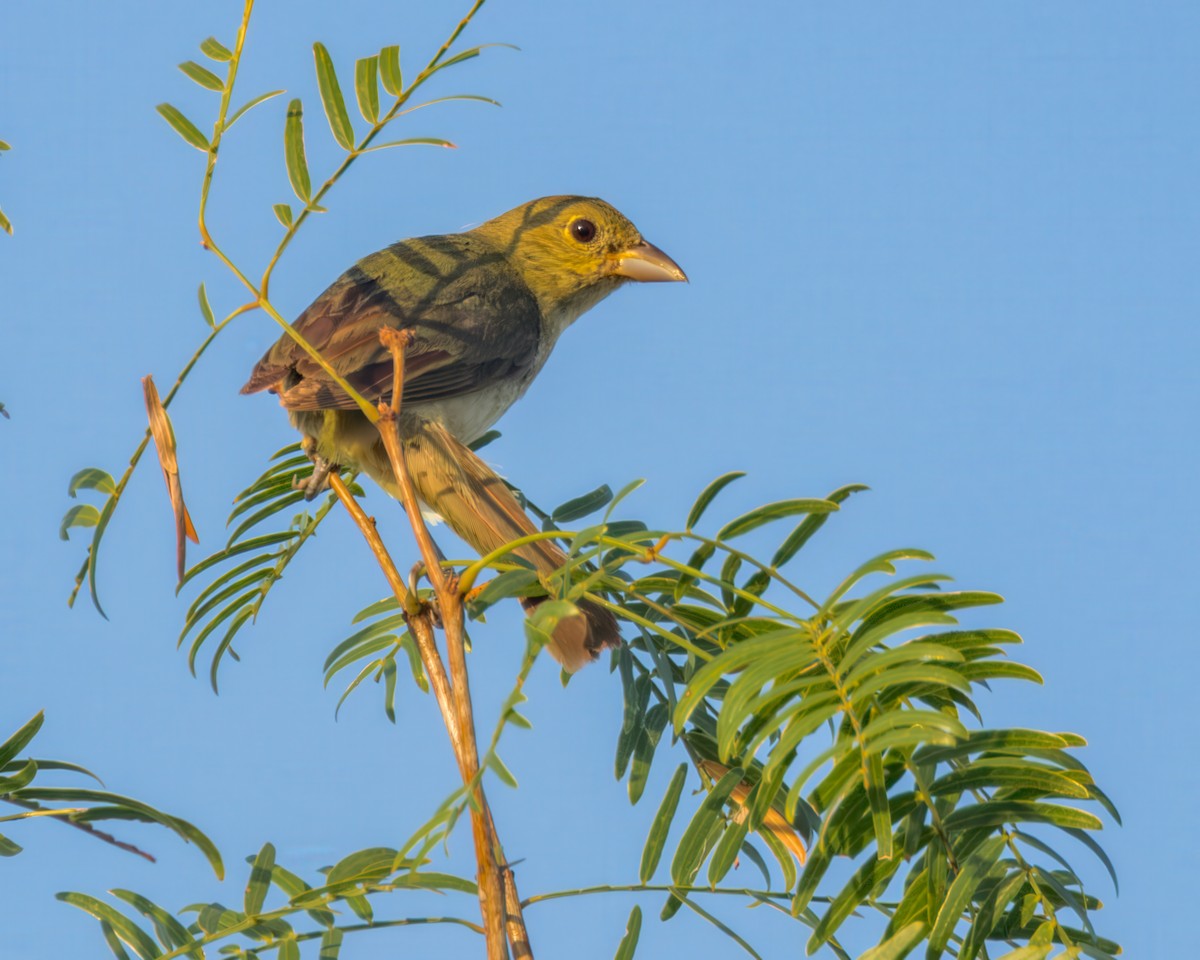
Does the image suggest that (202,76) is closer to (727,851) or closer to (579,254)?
(727,851)

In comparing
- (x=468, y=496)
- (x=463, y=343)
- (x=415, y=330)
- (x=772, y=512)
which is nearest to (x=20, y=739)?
(x=772, y=512)

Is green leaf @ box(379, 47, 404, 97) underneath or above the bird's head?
underneath

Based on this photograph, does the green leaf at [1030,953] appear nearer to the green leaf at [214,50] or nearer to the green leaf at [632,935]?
the green leaf at [632,935]

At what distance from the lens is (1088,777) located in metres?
1.86

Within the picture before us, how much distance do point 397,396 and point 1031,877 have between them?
4.07 feet

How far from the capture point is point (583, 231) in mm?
6148

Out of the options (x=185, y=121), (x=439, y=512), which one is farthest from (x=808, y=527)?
(x=439, y=512)

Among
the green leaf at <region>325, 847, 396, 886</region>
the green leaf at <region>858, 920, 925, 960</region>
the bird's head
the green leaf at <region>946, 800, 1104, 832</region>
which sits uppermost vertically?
the bird's head

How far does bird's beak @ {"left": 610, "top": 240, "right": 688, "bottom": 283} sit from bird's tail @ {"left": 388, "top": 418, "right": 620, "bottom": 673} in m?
1.89

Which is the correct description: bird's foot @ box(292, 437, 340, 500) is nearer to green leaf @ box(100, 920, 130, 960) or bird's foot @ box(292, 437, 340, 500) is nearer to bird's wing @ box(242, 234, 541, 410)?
bird's wing @ box(242, 234, 541, 410)

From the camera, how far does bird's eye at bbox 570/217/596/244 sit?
6.14 meters

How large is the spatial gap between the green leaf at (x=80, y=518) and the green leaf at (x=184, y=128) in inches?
32.2

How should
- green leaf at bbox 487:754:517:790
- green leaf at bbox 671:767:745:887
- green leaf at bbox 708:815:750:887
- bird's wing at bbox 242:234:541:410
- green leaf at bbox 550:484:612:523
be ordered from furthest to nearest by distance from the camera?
bird's wing at bbox 242:234:541:410 → green leaf at bbox 550:484:612:523 → green leaf at bbox 671:767:745:887 → green leaf at bbox 708:815:750:887 → green leaf at bbox 487:754:517:790

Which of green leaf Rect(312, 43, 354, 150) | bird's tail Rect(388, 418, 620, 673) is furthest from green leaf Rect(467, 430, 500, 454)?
green leaf Rect(312, 43, 354, 150)
